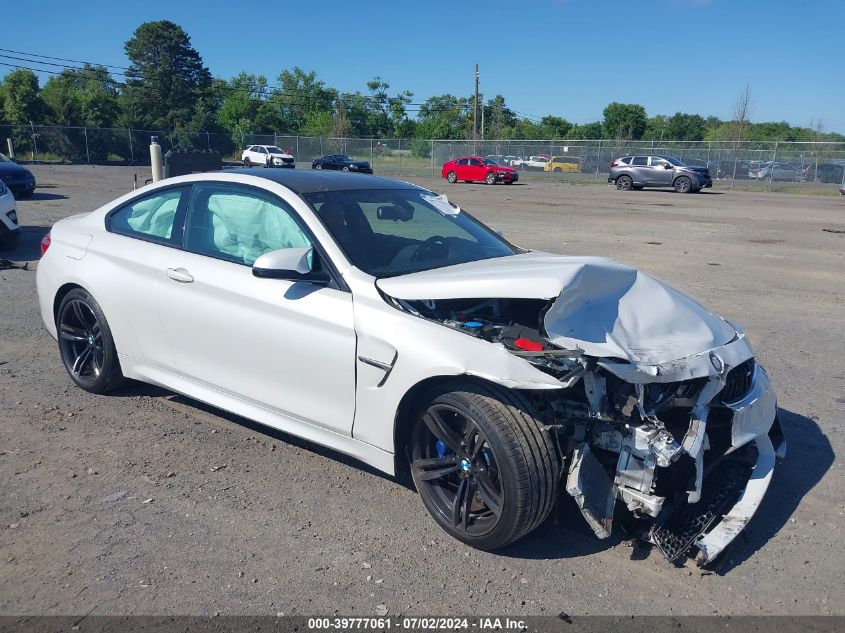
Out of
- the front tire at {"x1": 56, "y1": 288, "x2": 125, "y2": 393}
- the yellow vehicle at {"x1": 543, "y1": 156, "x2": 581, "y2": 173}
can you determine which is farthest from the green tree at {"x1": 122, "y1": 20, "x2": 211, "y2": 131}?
the front tire at {"x1": 56, "y1": 288, "x2": 125, "y2": 393}

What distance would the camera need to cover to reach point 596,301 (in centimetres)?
361

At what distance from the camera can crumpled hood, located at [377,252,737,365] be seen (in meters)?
3.31

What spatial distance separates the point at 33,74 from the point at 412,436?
70.3m

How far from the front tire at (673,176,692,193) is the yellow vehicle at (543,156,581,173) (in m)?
15.4

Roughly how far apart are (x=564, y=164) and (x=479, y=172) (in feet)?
38.7

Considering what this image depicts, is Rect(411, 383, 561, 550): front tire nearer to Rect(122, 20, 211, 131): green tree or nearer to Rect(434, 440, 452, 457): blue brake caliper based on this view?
Rect(434, 440, 452, 457): blue brake caliper

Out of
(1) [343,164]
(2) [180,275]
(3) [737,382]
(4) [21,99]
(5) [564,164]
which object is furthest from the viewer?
(4) [21,99]

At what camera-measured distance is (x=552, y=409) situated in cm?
327

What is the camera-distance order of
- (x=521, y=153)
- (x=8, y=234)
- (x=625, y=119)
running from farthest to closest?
1. (x=625, y=119)
2. (x=521, y=153)
3. (x=8, y=234)

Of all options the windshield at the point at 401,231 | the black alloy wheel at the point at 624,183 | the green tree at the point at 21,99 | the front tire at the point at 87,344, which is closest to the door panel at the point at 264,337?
the windshield at the point at 401,231

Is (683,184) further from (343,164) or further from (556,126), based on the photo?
(556,126)

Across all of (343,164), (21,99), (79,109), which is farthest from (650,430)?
(79,109)

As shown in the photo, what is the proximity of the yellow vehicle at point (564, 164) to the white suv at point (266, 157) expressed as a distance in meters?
17.1

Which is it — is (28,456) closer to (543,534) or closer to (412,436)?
(412,436)
